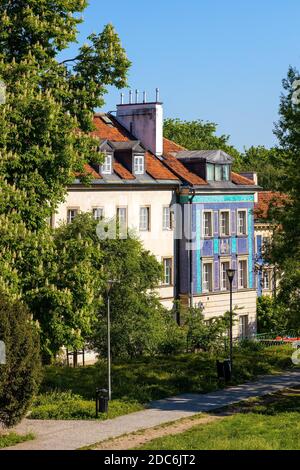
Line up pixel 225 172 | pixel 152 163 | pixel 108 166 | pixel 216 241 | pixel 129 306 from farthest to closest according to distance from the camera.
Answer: pixel 225 172
pixel 216 241
pixel 152 163
pixel 108 166
pixel 129 306

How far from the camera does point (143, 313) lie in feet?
139

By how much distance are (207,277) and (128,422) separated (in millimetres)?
34840

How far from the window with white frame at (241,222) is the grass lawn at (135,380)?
75.7 ft

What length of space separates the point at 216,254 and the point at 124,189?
32.3 feet

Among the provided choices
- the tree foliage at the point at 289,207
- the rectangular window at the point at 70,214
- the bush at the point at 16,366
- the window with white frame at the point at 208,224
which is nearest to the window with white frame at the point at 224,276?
the window with white frame at the point at 208,224

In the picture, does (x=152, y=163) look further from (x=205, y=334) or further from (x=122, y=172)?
(x=205, y=334)

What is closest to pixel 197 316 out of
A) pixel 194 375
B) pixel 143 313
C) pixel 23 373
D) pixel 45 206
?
pixel 143 313

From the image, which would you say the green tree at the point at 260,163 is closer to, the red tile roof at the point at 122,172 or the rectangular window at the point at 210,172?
the rectangular window at the point at 210,172

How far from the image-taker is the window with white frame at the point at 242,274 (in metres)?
66.4

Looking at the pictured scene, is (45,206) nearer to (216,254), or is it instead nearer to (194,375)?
(194,375)

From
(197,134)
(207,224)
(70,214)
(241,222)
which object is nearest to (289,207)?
(70,214)

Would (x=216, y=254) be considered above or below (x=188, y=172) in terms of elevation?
below

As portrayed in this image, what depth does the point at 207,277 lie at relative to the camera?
63156mm

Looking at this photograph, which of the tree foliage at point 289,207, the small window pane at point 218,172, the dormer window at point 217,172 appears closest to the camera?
the tree foliage at point 289,207
